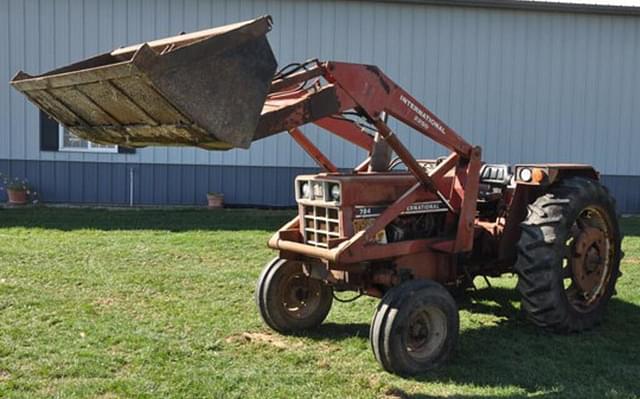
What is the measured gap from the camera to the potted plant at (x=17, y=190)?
13633mm

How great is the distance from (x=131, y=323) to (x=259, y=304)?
115 cm

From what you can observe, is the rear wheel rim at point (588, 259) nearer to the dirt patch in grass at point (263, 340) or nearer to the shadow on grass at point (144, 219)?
the dirt patch in grass at point (263, 340)

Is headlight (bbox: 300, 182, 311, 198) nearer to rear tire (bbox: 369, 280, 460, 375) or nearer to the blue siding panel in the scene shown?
rear tire (bbox: 369, 280, 460, 375)

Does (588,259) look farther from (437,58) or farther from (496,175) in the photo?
(437,58)

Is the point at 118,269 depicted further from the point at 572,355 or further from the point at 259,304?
the point at 572,355

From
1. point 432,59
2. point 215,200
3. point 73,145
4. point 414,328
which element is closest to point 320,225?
point 414,328

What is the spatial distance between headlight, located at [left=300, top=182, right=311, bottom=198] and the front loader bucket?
1.48m

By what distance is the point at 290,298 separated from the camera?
234 inches

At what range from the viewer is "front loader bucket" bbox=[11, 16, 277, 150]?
144 inches

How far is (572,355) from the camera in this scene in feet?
17.4

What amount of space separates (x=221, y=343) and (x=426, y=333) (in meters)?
1.64

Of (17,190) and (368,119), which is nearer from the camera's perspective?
(368,119)

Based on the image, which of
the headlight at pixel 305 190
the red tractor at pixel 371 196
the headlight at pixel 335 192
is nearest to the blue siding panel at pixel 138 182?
the red tractor at pixel 371 196

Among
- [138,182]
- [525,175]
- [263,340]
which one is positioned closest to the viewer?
[263,340]
